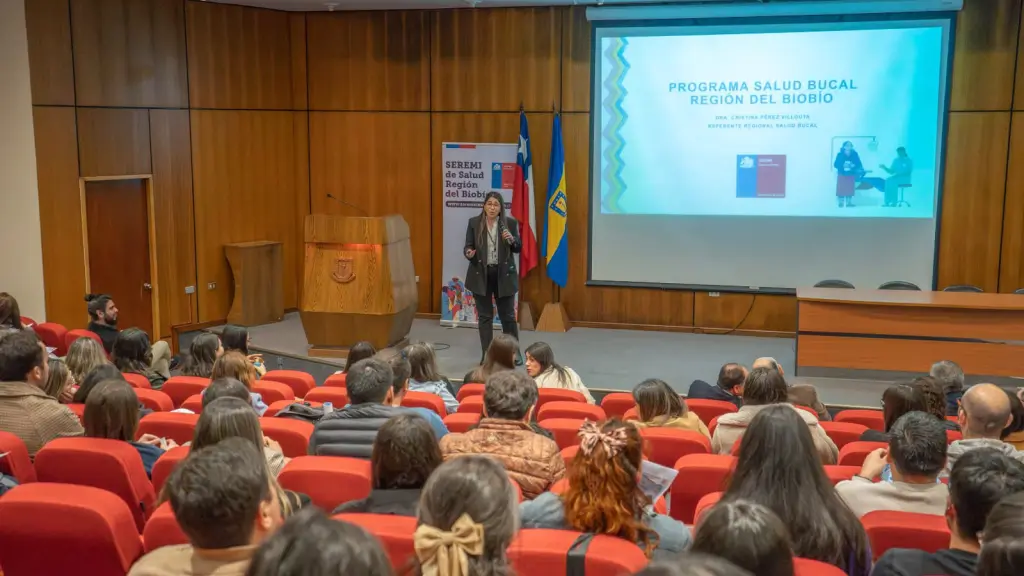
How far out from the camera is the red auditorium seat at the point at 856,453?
12.6ft

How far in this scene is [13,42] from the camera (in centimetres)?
771

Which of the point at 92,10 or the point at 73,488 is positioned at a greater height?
the point at 92,10

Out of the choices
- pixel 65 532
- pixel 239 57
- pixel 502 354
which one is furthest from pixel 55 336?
pixel 65 532

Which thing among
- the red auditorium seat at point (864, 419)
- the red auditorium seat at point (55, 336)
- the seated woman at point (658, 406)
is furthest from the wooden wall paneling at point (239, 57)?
the red auditorium seat at point (864, 419)

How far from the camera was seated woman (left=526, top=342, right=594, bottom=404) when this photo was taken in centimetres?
570

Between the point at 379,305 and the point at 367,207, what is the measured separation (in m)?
2.62

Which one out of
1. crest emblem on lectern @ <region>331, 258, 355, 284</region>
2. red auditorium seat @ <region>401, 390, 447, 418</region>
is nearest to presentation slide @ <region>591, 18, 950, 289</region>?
crest emblem on lectern @ <region>331, 258, 355, 284</region>

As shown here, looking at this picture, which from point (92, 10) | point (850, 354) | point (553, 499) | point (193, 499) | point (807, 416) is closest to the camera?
point (193, 499)

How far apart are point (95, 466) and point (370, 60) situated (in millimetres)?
7410

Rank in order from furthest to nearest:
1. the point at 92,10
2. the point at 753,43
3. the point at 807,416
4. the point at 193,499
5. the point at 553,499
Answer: the point at 753,43 < the point at 92,10 < the point at 807,416 < the point at 553,499 < the point at 193,499

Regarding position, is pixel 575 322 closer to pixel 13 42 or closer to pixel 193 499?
pixel 13 42

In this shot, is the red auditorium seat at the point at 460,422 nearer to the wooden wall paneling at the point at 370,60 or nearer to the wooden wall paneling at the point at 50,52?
the wooden wall paneling at the point at 50,52

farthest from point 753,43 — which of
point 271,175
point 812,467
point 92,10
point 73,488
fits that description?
point 73,488

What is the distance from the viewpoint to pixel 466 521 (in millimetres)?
1888
